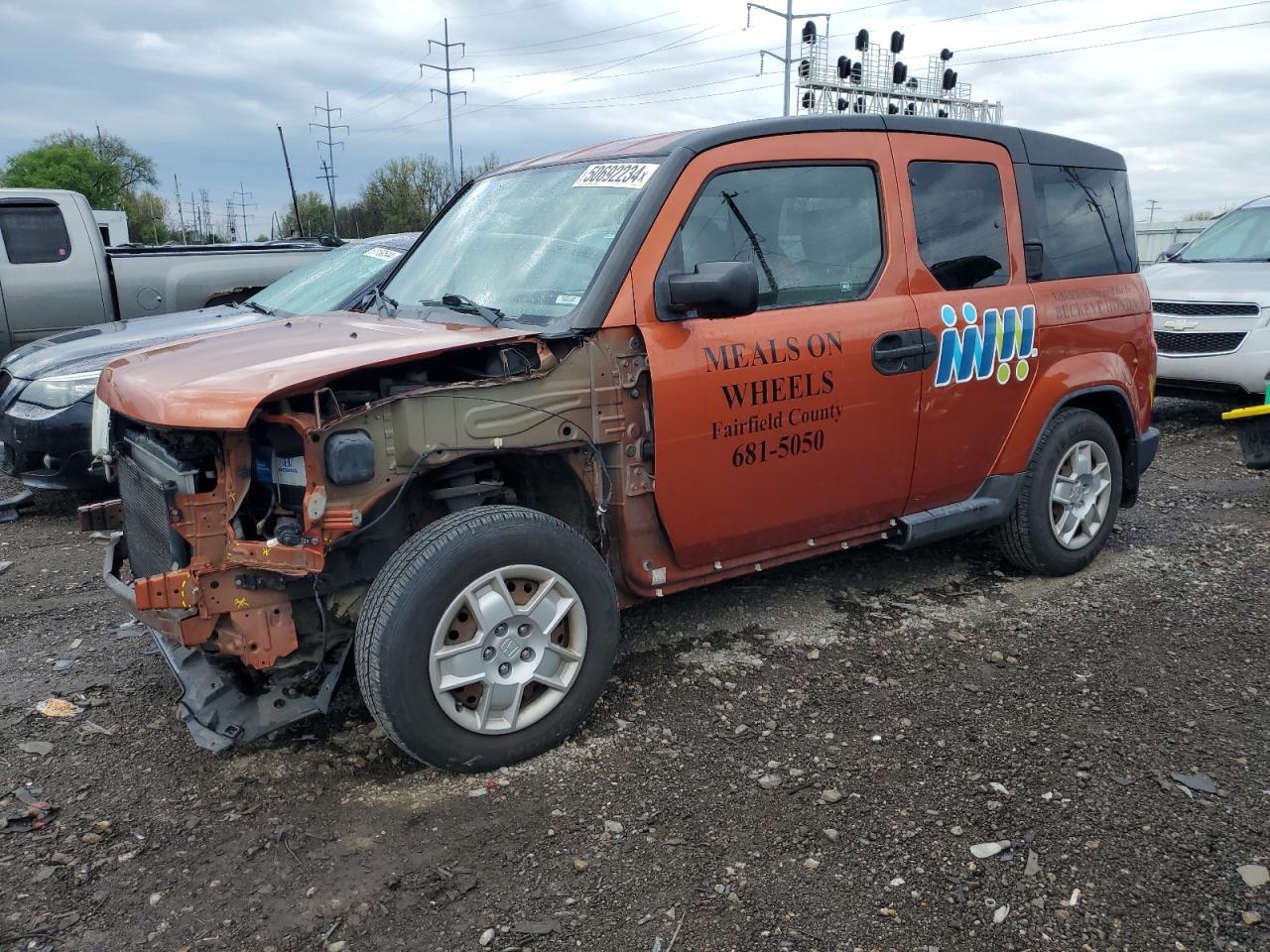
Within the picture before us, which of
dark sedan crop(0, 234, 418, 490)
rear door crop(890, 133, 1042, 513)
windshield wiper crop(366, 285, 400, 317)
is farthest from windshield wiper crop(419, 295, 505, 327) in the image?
dark sedan crop(0, 234, 418, 490)

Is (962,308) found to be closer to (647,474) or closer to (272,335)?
(647,474)

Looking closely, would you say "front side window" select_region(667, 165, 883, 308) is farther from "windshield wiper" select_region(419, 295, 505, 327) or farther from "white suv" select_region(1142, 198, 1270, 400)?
"white suv" select_region(1142, 198, 1270, 400)

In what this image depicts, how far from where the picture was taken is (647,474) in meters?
3.43

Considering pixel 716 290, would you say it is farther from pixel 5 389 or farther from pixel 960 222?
pixel 5 389

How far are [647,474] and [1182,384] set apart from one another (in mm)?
6967

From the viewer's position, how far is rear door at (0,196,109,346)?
840cm

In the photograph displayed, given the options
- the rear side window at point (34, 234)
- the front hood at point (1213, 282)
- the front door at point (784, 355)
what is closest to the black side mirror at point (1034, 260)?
the front door at point (784, 355)

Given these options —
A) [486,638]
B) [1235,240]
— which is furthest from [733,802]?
[1235,240]

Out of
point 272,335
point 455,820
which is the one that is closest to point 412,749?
point 455,820

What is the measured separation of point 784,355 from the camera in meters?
3.60

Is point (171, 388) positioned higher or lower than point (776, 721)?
higher

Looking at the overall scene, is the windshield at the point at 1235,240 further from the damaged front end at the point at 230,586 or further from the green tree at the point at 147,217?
the green tree at the point at 147,217

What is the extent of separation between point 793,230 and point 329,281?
3.79m

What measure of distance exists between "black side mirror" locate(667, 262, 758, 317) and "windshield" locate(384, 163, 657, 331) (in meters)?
0.31
